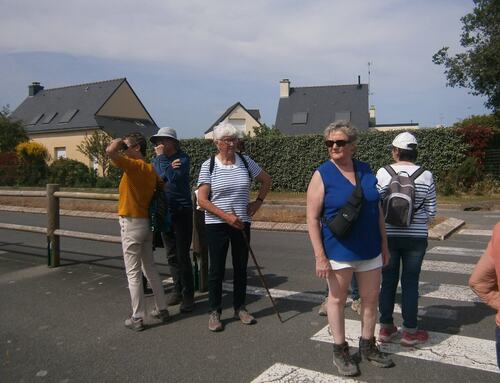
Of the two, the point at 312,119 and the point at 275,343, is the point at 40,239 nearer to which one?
the point at 275,343

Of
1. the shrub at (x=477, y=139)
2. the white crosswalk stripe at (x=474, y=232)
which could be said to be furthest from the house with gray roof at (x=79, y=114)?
the white crosswalk stripe at (x=474, y=232)

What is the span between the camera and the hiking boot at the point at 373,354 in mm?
3850

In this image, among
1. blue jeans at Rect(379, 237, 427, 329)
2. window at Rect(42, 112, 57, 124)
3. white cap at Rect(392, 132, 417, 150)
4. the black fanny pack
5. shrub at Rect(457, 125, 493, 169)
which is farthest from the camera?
window at Rect(42, 112, 57, 124)

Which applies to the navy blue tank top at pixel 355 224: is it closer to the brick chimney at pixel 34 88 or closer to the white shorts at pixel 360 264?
the white shorts at pixel 360 264

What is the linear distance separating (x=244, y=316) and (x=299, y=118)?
44.4 meters

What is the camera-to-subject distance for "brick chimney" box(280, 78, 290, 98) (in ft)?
165

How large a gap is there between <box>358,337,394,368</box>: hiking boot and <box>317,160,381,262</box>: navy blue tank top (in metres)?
0.77

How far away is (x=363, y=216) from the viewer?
142 inches

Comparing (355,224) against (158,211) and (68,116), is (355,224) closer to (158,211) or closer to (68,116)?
(158,211)

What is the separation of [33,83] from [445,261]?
53.2 m

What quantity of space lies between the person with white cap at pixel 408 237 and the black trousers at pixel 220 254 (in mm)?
1396

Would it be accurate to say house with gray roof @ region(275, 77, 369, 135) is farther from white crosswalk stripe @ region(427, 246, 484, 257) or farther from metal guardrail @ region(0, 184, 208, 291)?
metal guardrail @ region(0, 184, 208, 291)

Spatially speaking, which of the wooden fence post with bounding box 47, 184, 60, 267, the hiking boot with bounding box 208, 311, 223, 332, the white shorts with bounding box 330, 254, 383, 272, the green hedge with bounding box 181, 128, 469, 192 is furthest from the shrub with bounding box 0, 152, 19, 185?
the white shorts with bounding box 330, 254, 383, 272

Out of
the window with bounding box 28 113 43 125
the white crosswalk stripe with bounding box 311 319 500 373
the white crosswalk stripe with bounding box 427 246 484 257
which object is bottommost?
Result: the white crosswalk stripe with bounding box 311 319 500 373
